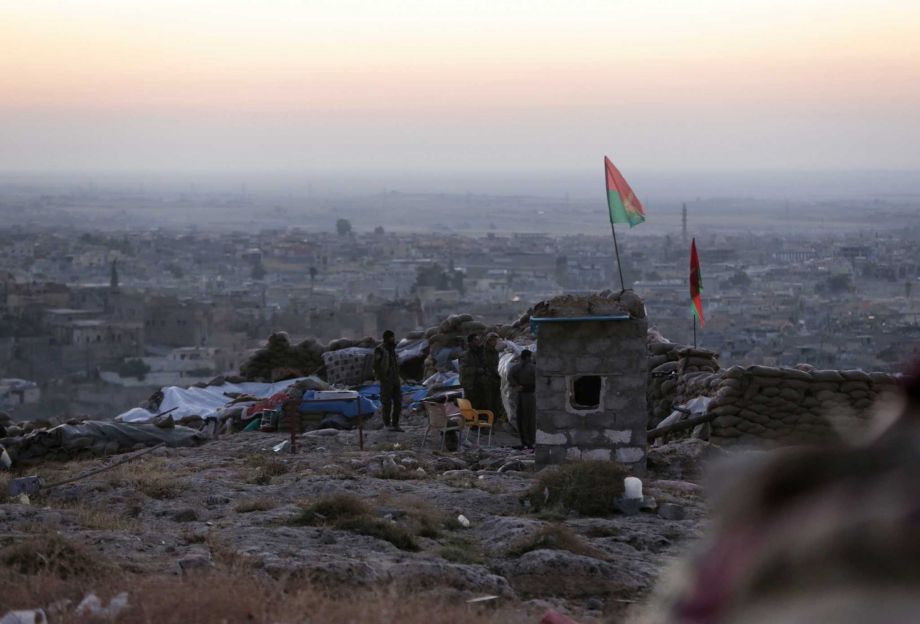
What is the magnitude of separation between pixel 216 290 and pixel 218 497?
79.7 meters

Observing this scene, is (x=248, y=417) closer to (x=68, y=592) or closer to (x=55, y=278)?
(x=68, y=592)

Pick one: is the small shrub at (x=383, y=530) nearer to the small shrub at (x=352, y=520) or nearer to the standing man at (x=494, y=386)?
the small shrub at (x=352, y=520)

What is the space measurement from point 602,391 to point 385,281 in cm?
8110

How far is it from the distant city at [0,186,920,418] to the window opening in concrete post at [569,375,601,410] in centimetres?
680

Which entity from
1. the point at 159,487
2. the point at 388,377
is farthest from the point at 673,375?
the point at 159,487

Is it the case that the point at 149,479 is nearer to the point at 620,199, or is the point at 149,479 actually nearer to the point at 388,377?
the point at 388,377

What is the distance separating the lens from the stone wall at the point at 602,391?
41.1 ft

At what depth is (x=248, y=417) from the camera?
18.6 m

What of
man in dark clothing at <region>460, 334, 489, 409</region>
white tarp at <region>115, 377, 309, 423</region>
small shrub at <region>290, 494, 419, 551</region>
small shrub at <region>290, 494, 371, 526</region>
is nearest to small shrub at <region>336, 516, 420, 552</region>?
small shrub at <region>290, 494, 419, 551</region>

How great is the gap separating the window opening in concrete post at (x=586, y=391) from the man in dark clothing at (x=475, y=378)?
12.7 feet

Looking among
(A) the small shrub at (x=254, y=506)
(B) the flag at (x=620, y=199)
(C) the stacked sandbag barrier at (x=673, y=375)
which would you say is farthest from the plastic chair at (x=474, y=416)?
(A) the small shrub at (x=254, y=506)

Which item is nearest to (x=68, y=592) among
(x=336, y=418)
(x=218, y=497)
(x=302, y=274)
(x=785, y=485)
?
(x=218, y=497)

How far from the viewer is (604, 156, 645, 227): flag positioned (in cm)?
1512

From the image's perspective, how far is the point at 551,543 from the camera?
8930 mm
